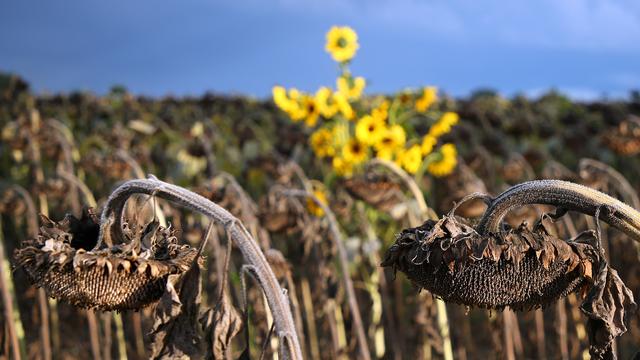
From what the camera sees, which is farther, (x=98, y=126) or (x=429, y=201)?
(x=98, y=126)

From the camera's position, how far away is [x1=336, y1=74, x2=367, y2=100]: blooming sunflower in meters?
5.45

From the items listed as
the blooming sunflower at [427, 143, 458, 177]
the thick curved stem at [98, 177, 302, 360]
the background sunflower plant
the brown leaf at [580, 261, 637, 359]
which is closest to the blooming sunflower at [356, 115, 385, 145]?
the background sunflower plant

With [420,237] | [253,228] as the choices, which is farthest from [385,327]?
[420,237]

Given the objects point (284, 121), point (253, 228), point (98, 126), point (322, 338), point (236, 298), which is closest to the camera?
point (253, 228)

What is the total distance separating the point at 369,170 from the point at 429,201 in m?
3.53

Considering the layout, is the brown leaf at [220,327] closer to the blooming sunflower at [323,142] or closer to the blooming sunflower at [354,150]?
the blooming sunflower at [354,150]

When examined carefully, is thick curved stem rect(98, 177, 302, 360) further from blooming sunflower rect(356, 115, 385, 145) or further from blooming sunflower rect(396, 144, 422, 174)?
blooming sunflower rect(396, 144, 422, 174)

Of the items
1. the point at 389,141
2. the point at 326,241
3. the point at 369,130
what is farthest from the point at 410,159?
the point at 326,241

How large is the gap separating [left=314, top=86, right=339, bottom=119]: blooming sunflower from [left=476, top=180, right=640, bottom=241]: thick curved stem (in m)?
4.00

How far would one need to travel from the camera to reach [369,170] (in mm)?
4133

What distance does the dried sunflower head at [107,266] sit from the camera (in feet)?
4.74

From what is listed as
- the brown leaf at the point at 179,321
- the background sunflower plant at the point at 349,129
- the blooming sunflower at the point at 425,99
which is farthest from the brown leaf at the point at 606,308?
the blooming sunflower at the point at 425,99

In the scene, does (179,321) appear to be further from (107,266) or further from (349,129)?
(349,129)

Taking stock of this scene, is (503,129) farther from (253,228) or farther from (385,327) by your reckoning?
(253,228)
